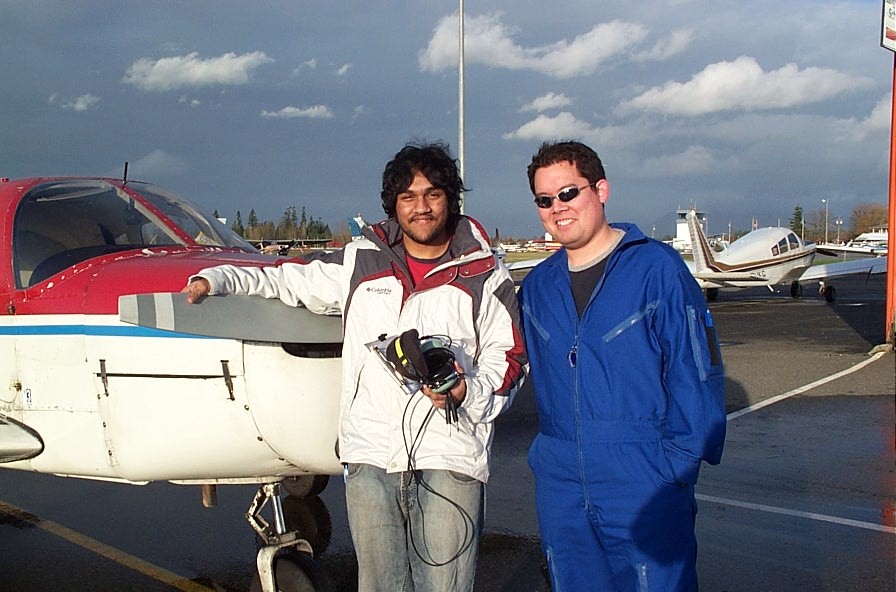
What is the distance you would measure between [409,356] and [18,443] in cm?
231

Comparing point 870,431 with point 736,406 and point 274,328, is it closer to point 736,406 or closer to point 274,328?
point 736,406

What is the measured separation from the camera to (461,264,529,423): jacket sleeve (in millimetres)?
2891

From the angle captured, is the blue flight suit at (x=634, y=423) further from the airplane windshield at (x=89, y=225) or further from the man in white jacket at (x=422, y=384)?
the airplane windshield at (x=89, y=225)

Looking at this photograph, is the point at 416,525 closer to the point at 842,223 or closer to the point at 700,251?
the point at 700,251

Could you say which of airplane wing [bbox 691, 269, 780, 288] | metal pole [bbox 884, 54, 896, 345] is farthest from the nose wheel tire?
airplane wing [bbox 691, 269, 780, 288]

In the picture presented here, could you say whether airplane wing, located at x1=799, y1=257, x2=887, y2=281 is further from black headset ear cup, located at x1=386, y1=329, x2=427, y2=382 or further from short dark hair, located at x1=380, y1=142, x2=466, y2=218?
black headset ear cup, located at x1=386, y1=329, x2=427, y2=382

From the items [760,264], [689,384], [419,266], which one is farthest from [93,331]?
[760,264]

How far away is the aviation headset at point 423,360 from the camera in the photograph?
2.63 metres

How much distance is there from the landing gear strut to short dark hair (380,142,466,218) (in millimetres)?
1570

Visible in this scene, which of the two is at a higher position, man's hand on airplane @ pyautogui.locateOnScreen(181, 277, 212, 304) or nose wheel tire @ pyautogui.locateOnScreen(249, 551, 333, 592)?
man's hand on airplane @ pyautogui.locateOnScreen(181, 277, 212, 304)

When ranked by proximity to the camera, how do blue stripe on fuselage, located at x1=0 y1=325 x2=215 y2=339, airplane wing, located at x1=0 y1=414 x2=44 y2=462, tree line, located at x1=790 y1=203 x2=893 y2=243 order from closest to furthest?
1. blue stripe on fuselage, located at x1=0 y1=325 x2=215 y2=339
2. airplane wing, located at x1=0 y1=414 x2=44 y2=462
3. tree line, located at x1=790 y1=203 x2=893 y2=243

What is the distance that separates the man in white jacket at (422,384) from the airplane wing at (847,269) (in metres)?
23.5

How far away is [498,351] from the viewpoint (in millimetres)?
2982


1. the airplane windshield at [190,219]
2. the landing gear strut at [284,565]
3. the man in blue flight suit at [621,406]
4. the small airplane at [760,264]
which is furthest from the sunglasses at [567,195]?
the small airplane at [760,264]
